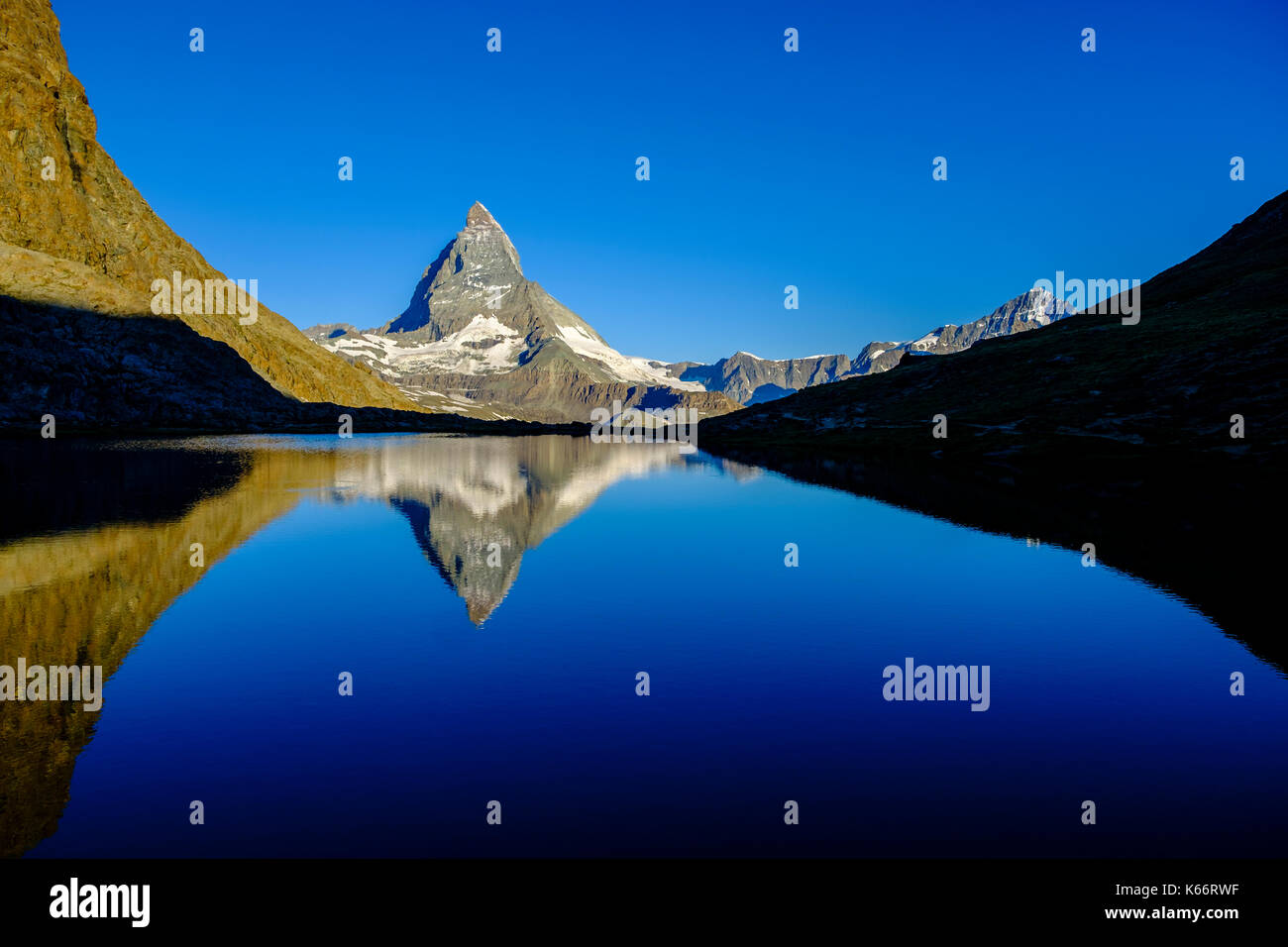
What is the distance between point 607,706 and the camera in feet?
69.9

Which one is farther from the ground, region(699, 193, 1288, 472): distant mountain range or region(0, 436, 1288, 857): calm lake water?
region(699, 193, 1288, 472): distant mountain range

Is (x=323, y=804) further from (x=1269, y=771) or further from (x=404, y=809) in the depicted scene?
(x=1269, y=771)

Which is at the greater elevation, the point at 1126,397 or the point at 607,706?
the point at 1126,397

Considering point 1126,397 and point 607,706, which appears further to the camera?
point 1126,397

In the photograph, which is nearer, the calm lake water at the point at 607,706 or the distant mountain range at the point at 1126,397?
the calm lake water at the point at 607,706

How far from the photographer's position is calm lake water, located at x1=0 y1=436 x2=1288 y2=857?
15227 mm

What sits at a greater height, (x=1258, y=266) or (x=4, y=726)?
(x=1258, y=266)

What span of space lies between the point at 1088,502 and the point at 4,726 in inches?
2910

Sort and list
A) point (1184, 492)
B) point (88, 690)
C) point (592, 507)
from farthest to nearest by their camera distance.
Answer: point (1184, 492), point (592, 507), point (88, 690)

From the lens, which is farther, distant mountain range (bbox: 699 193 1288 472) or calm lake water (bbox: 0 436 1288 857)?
distant mountain range (bbox: 699 193 1288 472)

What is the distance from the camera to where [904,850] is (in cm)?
1447

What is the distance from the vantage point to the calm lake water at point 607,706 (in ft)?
50.0

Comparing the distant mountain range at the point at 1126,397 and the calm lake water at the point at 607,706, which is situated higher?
the distant mountain range at the point at 1126,397
